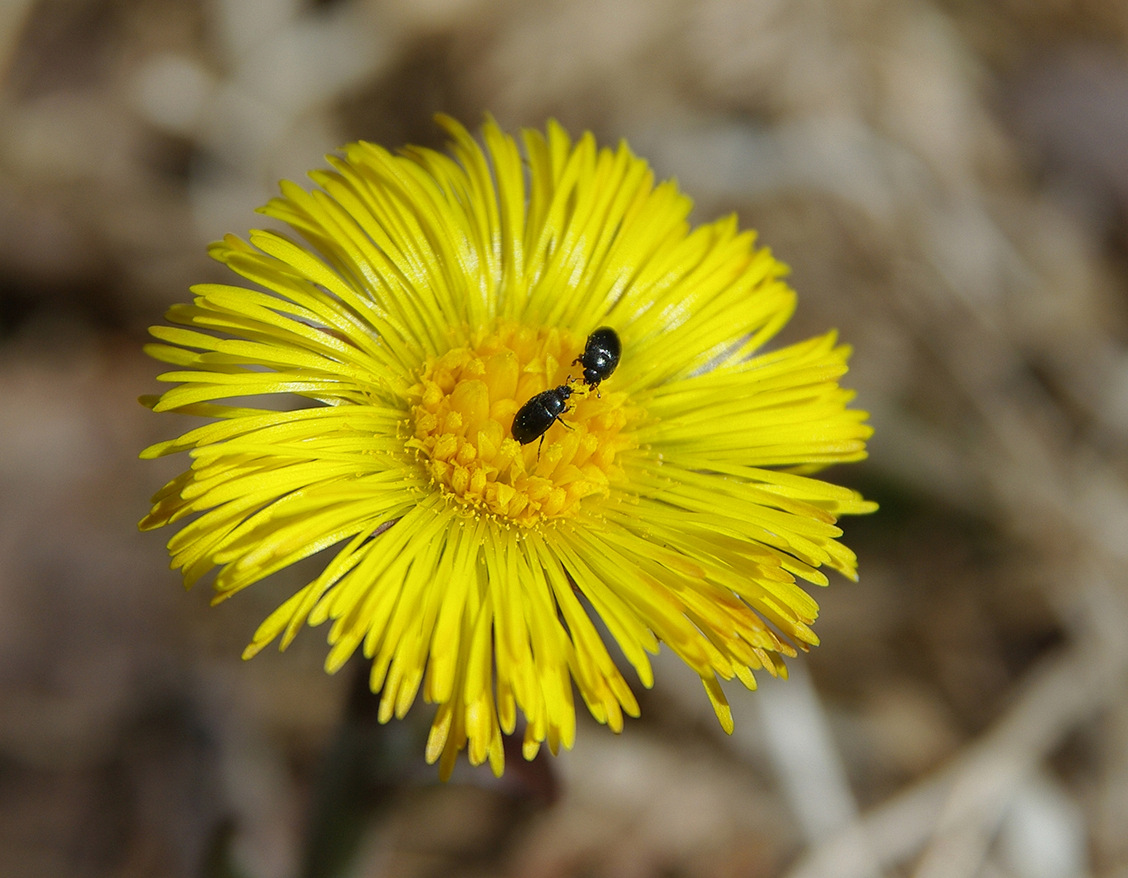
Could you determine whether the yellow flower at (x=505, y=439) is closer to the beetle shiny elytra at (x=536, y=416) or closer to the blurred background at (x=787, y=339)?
the beetle shiny elytra at (x=536, y=416)

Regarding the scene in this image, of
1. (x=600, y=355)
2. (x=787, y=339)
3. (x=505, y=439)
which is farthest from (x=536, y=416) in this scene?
(x=787, y=339)

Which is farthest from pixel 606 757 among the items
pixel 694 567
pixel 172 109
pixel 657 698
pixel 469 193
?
pixel 172 109

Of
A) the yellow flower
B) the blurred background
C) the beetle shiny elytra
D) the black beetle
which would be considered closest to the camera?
the yellow flower

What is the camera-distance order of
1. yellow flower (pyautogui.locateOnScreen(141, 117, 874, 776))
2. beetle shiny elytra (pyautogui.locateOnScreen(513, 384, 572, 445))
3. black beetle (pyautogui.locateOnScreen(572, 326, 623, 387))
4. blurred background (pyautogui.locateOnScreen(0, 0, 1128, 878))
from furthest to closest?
blurred background (pyautogui.locateOnScreen(0, 0, 1128, 878))
black beetle (pyautogui.locateOnScreen(572, 326, 623, 387))
beetle shiny elytra (pyautogui.locateOnScreen(513, 384, 572, 445))
yellow flower (pyautogui.locateOnScreen(141, 117, 874, 776))

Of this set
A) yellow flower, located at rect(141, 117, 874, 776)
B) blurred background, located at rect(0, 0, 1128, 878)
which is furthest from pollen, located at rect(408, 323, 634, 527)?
blurred background, located at rect(0, 0, 1128, 878)

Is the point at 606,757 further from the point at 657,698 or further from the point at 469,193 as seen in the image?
the point at 469,193

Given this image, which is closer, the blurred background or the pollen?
the pollen

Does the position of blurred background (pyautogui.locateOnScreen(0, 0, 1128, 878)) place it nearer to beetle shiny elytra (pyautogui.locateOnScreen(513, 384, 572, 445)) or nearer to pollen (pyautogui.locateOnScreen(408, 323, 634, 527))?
pollen (pyautogui.locateOnScreen(408, 323, 634, 527))
